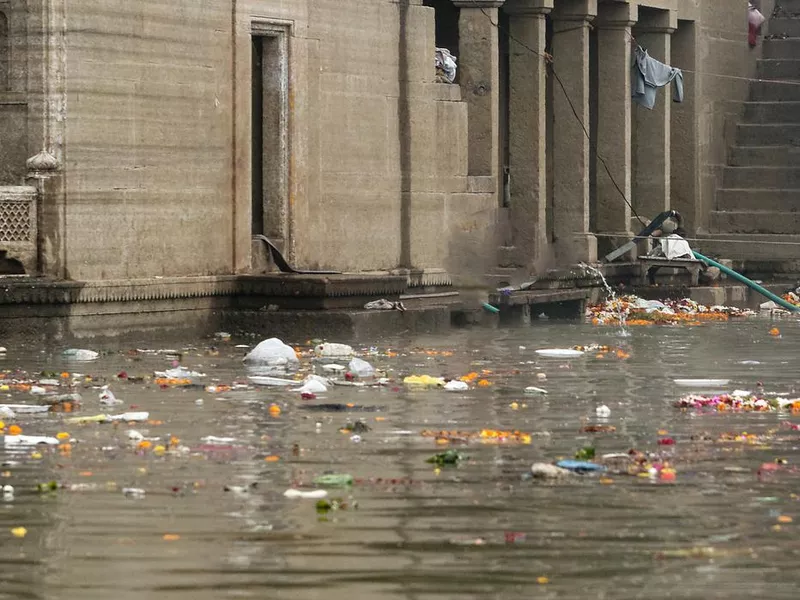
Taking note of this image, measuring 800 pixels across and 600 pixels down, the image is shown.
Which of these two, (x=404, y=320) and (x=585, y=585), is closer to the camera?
(x=585, y=585)

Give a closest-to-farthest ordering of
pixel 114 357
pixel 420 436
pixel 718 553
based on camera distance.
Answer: pixel 718 553 < pixel 420 436 < pixel 114 357

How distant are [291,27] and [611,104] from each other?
901 cm

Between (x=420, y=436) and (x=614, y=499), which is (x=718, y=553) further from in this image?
(x=420, y=436)

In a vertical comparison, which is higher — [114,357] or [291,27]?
[291,27]

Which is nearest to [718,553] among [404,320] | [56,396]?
[56,396]

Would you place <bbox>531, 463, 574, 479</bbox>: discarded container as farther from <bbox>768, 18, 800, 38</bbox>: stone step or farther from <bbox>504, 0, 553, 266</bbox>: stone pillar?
<bbox>768, 18, 800, 38</bbox>: stone step

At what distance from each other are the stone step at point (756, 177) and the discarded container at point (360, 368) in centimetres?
1736

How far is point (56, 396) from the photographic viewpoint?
13.0m

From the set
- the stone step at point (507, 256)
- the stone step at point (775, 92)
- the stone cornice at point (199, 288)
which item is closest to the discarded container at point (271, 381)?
the stone cornice at point (199, 288)

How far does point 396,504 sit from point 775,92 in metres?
25.6

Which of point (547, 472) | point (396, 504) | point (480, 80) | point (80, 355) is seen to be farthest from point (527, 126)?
point (396, 504)

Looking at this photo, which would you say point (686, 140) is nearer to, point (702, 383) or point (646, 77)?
point (646, 77)

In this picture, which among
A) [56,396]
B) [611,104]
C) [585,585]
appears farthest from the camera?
[611,104]

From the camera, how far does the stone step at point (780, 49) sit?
3356 centimetres
